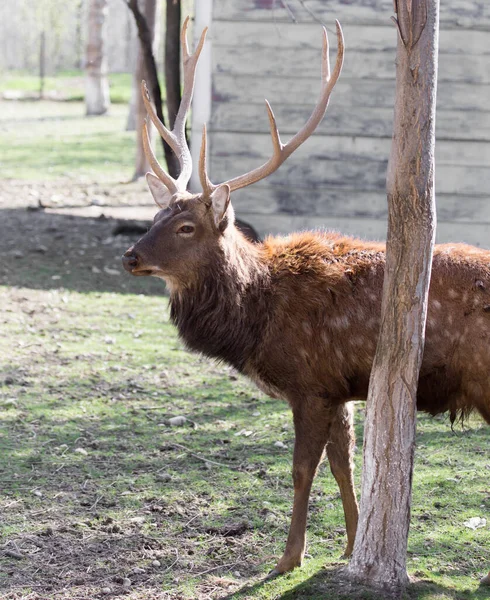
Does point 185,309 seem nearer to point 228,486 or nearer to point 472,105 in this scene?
point 228,486

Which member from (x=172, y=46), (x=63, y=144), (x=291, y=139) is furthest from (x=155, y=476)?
(x=63, y=144)

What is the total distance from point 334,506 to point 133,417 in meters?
1.83

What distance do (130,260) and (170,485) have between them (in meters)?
1.50

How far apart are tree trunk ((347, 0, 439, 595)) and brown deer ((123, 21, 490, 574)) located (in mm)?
445

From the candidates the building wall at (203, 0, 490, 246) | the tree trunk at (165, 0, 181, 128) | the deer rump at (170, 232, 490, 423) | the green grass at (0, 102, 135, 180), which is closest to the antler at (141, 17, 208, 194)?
the deer rump at (170, 232, 490, 423)

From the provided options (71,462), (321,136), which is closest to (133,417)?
(71,462)

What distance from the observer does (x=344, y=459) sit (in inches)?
182

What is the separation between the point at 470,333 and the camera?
13.3ft

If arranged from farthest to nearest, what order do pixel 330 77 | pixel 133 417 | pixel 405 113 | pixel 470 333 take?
1. pixel 133 417
2. pixel 330 77
3. pixel 470 333
4. pixel 405 113

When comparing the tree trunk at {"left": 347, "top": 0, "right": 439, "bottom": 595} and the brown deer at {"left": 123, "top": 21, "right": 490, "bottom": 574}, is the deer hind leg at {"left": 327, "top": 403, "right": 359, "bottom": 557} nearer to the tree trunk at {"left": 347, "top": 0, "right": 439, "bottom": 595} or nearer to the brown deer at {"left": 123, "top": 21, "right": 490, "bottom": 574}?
the brown deer at {"left": 123, "top": 21, "right": 490, "bottom": 574}

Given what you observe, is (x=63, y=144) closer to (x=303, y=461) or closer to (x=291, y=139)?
(x=291, y=139)

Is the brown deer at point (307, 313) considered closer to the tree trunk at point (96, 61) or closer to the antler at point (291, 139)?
the antler at point (291, 139)

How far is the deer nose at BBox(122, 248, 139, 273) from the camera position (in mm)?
4434

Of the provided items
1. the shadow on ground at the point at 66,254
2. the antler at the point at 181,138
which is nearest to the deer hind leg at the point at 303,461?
the antler at the point at 181,138
